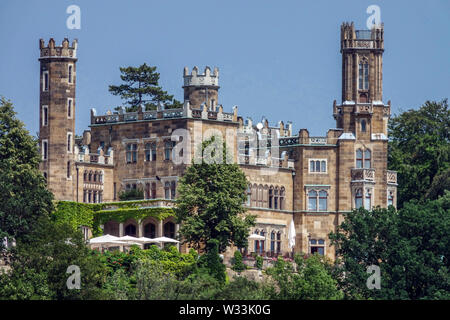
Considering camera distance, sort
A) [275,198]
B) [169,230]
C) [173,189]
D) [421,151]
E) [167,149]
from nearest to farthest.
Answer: [169,230] < [173,189] < [167,149] < [275,198] < [421,151]

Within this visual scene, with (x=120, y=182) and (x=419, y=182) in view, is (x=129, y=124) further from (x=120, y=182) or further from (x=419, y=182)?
(x=419, y=182)

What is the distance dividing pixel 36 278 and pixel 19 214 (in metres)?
12.5

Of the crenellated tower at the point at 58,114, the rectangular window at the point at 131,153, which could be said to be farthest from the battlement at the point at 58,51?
the rectangular window at the point at 131,153

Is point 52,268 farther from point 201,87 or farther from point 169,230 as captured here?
point 201,87

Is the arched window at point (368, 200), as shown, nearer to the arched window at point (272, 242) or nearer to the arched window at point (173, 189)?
the arched window at point (272, 242)

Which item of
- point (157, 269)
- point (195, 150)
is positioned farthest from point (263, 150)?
point (157, 269)

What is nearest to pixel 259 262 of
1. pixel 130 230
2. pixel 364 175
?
pixel 130 230

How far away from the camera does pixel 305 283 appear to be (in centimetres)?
11169

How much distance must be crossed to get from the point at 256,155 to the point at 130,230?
12.9m

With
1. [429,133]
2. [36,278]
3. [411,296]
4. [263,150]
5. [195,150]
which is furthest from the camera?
[429,133]

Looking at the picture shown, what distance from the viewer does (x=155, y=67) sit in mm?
154375

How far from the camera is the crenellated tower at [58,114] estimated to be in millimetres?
128875

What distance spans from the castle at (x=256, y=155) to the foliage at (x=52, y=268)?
15.6 metres

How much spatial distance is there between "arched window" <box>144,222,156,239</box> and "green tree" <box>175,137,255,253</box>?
519 cm
